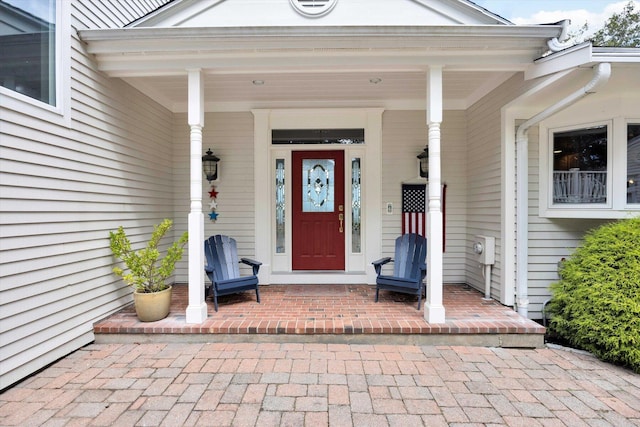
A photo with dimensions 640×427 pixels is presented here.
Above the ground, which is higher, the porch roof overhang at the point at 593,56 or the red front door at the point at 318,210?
the porch roof overhang at the point at 593,56

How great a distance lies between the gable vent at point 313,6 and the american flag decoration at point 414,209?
2.41 meters

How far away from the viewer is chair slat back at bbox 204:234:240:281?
3457 mm

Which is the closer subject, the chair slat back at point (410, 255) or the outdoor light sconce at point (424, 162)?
the chair slat back at point (410, 255)

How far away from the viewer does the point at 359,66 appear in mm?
3012

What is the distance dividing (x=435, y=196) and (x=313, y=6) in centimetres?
242

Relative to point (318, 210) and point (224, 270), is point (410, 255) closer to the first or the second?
point (318, 210)

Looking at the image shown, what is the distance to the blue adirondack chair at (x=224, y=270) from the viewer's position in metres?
3.31

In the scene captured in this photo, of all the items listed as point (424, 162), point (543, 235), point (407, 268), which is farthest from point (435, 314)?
point (424, 162)

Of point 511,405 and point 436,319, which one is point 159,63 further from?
point 511,405

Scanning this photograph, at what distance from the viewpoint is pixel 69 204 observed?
2.69m

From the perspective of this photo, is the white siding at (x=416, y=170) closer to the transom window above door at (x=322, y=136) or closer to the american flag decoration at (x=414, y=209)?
the american flag decoration at (x=414, y=209)

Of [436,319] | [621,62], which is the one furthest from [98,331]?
[621,62]

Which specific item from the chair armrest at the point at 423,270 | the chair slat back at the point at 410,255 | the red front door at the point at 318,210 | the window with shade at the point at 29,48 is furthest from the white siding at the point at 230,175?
the chair armrest at the point at 423,270

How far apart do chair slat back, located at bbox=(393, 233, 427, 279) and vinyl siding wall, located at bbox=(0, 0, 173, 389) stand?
3.11 meters
